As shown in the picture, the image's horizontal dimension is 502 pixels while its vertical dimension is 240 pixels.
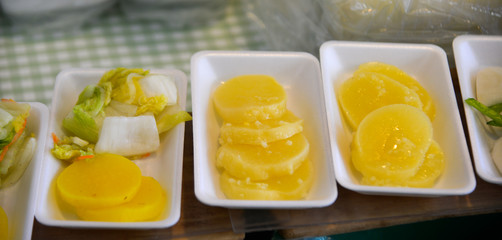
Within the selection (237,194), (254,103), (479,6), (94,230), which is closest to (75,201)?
(94,230)

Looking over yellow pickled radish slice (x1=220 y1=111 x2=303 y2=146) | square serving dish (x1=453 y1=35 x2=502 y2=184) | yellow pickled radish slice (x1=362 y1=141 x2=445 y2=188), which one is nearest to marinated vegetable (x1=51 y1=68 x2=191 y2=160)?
yellow pickled radish slice (x1=220 y1=111 x2=303 y2=146)

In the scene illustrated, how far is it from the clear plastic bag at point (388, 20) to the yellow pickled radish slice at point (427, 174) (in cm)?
56

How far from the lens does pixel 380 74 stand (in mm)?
1661

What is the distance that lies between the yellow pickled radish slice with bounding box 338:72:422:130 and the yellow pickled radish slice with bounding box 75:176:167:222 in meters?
0.65

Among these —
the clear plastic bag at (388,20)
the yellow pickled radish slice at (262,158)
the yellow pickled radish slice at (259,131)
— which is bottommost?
the yellow pickled radish slice at (262,158)

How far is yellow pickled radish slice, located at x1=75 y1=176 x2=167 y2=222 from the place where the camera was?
1.32 meters

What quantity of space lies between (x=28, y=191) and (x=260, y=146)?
65 cm

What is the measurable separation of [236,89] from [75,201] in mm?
603

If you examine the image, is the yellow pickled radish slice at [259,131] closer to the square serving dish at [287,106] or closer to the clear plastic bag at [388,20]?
the square serving dish at [287,106]

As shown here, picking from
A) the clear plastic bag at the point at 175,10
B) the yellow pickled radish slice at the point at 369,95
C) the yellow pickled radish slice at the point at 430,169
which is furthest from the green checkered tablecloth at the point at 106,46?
the yellow pickled radish slice at the point at 430,169

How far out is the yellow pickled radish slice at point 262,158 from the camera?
1413mm

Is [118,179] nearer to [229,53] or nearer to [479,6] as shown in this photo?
[229,53]

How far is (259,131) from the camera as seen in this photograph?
147cm

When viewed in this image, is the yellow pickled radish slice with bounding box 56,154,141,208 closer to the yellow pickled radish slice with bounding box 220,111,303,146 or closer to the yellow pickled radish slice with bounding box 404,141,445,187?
the yellow pickled radish slice with bounding box 220,111,303,146
